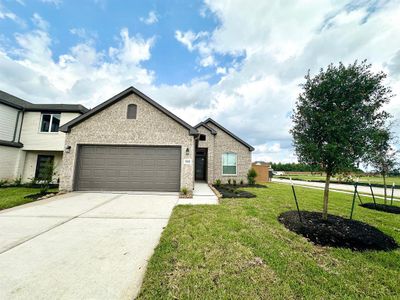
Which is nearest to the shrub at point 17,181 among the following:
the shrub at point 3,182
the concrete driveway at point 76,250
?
the shrub at point 3,182

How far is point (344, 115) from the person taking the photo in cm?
455

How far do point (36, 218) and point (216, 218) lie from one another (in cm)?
540

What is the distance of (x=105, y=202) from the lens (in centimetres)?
679

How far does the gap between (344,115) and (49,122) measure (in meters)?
17.4

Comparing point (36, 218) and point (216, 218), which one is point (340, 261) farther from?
point (36, 218)

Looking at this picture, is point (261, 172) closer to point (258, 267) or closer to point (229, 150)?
point (229, 150)

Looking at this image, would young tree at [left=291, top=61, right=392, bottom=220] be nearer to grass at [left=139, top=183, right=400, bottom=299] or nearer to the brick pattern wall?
grass at [left=139, top=183, right=400, bottom=299]

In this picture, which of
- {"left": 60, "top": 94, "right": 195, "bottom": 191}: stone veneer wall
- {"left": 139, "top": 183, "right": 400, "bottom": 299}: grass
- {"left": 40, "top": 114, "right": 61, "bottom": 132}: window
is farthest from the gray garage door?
{"left": 40, "top": 114, "right": 61, "bottom": 132}: window

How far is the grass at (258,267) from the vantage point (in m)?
2.15

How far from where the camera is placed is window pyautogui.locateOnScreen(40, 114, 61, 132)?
1230 cm

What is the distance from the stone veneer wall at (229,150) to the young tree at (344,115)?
9.73 m

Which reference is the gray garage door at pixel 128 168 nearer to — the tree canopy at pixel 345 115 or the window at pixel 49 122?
the window at pixel 49 122

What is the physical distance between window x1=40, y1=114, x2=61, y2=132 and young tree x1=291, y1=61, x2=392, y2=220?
16189 millimetres

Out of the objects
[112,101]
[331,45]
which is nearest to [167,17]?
[112,101]
